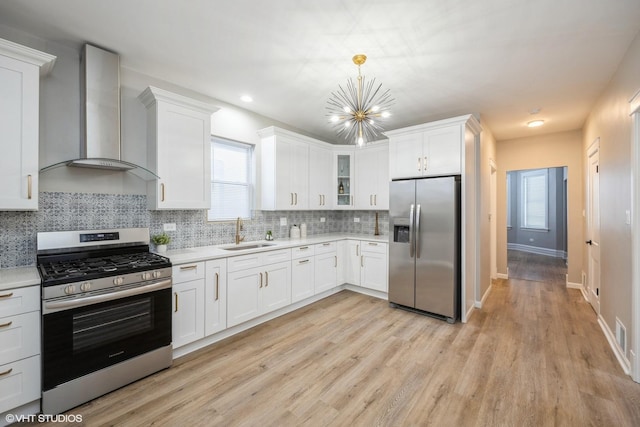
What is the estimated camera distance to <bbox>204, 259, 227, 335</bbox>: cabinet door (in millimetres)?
2699

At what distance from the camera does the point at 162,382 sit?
7.18ft

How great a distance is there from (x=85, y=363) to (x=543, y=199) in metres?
10.5

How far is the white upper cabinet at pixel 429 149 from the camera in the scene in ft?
10.9

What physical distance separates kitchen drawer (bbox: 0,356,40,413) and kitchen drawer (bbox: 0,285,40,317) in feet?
1.05

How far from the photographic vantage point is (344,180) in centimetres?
486

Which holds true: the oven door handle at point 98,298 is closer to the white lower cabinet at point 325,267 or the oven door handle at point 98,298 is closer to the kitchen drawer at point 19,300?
the kitchen drawer at point 19,300

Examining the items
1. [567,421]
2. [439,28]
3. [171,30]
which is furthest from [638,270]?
[171,30]

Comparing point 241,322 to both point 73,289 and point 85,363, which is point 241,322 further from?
point 73,289

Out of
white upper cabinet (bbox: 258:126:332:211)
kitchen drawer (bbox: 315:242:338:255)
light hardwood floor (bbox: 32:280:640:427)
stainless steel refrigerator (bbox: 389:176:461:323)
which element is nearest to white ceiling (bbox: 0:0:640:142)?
white upper cabinet (bbox: 258:126:332:211)

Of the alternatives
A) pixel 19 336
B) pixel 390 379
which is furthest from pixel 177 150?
pixel 390 379

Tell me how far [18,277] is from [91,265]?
1.24 feet

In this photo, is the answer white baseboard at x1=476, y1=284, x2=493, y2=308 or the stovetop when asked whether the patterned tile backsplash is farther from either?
white baseboard at x1=476, y1=284, x2=493, y2=308

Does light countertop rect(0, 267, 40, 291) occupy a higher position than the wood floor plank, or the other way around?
light countertop rect(0, 267, 40, 291)

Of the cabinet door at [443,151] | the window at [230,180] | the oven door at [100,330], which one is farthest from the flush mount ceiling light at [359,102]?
the oven door at [100,330]
